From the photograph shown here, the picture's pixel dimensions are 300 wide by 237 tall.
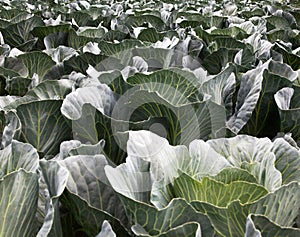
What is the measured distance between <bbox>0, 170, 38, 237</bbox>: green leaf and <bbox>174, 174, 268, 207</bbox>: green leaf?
1.31ft

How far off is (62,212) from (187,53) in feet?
4.80

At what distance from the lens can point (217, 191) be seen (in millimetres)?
1166

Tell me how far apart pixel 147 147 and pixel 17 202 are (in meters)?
0.43

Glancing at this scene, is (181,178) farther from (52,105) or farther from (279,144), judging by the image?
(52,105)

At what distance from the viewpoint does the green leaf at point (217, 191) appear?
1.15 metres

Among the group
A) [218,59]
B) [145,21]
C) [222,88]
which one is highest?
[222,88]

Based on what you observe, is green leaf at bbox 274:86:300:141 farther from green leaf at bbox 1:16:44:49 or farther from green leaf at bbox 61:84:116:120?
green leaf at bbox 1:16:44:49

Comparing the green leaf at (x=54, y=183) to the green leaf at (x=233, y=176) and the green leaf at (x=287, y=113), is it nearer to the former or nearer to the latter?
the green leaf at (x=233, y=176)

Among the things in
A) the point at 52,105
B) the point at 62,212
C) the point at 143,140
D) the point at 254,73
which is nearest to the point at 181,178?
the point at 143,140

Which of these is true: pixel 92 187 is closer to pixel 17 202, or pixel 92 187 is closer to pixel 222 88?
pixel 17 202

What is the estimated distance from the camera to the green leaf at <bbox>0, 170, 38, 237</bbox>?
1.08m

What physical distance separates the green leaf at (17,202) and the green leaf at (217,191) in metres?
0.40

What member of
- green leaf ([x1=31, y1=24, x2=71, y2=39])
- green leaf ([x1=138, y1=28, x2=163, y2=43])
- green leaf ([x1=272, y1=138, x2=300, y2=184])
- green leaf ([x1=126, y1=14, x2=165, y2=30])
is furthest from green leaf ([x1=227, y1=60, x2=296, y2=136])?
green leaf ([x1=126, y1=14, x2=165, y2=30])

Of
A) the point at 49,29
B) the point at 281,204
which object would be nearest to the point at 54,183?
the point at 281,204
